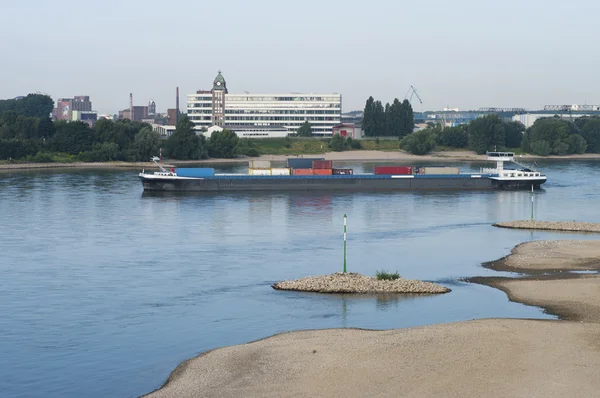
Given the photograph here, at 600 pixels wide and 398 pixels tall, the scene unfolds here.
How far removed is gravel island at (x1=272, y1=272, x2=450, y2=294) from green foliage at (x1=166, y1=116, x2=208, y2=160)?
126 m

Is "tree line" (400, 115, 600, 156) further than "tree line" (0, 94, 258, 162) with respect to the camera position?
Yes

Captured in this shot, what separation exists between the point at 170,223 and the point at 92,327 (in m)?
36.9

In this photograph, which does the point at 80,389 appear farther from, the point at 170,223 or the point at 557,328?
the point at 170,223

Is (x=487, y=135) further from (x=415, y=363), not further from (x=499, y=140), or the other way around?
(x=415, y=363)

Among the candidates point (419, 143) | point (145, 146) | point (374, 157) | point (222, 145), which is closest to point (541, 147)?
point (419, 143)

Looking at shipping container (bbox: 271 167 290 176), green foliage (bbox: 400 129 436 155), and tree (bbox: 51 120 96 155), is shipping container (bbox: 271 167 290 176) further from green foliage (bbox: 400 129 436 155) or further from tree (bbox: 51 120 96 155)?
green foliage (bbox: 400 129 436 155)

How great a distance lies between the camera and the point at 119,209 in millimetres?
83125

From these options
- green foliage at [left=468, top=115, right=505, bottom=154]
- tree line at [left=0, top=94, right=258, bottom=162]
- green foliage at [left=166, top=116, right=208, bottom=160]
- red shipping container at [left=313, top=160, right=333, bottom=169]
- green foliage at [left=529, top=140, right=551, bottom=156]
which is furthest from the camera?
green foliage at [left=468, top=115, right=505, bottom=154]

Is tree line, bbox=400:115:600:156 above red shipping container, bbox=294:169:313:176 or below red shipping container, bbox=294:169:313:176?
above

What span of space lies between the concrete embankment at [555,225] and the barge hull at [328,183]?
38424mm

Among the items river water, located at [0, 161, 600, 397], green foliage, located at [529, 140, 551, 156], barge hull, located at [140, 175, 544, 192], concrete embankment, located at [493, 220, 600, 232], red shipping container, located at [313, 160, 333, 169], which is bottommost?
river water, located at [0, 161, 600, 397]

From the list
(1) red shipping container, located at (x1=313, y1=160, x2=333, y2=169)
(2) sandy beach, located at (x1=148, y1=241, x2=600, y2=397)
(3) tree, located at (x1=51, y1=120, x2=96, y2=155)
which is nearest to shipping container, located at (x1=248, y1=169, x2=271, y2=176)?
(1) red shipping container, located at (x1=313, y1=160, x2=333, y2=169)

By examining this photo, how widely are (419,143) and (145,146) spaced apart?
61788 mm

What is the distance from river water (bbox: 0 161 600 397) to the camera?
3244 cm
